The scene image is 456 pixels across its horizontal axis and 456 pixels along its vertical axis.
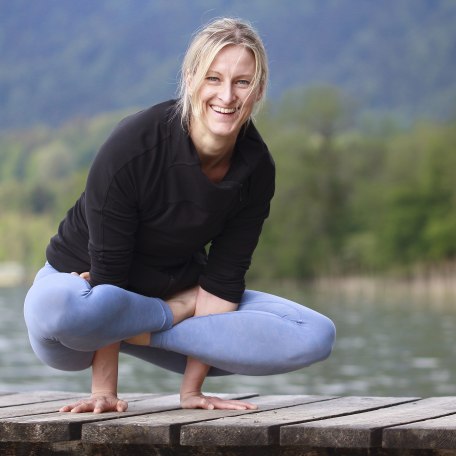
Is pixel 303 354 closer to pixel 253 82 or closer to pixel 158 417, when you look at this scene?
pixel 158 417

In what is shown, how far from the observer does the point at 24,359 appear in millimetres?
22562

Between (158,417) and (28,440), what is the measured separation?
1.20ft

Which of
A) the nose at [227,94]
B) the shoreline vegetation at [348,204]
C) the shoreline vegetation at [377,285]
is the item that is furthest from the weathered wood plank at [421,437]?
the shoreline vegetation at [348,204]

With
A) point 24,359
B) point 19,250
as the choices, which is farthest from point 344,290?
point 19,250

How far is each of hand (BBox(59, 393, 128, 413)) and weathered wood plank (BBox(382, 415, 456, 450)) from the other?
0.89 metres

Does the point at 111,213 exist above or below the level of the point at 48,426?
above

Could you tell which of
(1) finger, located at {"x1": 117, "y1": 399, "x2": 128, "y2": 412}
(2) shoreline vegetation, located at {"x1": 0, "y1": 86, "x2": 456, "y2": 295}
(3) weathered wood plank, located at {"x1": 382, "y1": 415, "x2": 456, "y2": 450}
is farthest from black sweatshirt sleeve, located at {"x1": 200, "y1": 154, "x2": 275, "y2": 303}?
(2) shoreline vegetation, located at {"x1": 0, "y1": 86, "x2": 456, "y2": 295}

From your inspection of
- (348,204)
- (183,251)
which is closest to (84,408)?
(183,251)

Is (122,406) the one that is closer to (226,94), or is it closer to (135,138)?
(135,138)

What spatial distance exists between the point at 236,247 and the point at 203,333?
0.28 meters

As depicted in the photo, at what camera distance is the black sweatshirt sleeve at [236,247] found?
370 centimetres

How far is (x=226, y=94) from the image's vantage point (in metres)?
3.43

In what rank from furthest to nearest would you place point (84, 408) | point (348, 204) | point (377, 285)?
point (348, 204) < point (377, 285) < point (84, 408)

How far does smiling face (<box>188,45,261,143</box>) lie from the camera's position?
11.3 feet
